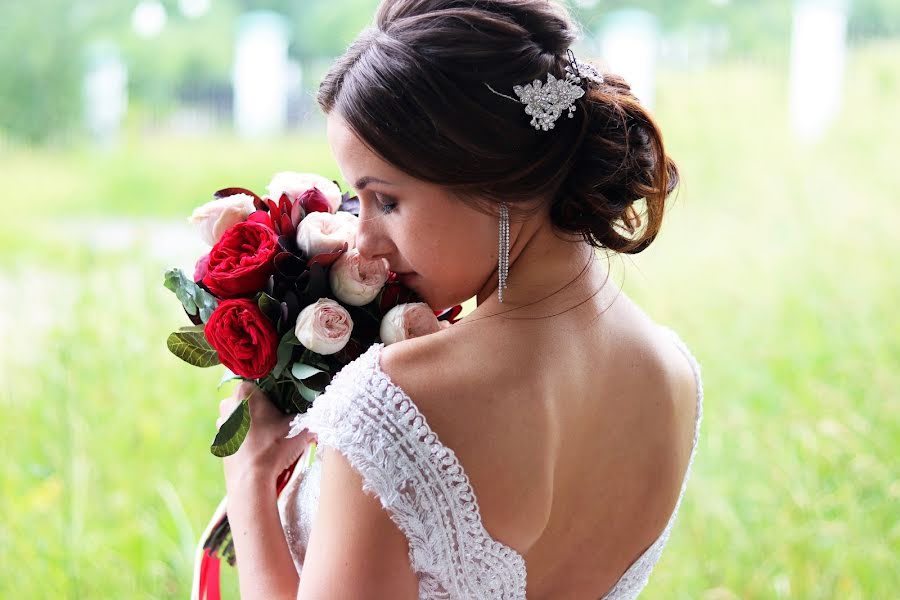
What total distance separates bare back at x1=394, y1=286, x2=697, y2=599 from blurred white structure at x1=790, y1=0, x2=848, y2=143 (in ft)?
12.8

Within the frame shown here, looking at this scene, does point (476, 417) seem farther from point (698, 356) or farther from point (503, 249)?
point (698, 356)

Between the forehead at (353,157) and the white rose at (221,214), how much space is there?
0.23 meters

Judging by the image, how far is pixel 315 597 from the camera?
2.88ft

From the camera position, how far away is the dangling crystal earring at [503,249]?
978 millimetres

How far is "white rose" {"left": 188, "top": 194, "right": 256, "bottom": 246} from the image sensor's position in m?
1.16

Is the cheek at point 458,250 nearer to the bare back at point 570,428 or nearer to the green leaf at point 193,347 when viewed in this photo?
the bare back at point 570,428

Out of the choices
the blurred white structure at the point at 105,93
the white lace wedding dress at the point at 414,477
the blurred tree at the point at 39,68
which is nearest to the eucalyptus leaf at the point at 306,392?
the white lace wedding dress at the point at 414,477

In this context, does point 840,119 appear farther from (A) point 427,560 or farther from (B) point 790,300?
(A) point 427,560

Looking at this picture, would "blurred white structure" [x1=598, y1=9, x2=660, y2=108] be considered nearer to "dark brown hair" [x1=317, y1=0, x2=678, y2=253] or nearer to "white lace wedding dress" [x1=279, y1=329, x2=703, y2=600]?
"dark brown hair" [x1=317, y1=0, x2=678, y2=253]

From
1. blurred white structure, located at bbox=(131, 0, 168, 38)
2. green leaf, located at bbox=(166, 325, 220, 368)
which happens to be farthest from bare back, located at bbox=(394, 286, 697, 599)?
blurred white structure, located at bbox=(131, 0, 168, 38)

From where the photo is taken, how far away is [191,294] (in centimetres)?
117

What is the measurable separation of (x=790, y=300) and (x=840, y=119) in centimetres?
143

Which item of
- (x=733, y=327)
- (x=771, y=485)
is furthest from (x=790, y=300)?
(x=771, y=485)

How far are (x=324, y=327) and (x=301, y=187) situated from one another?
0.25 meters
